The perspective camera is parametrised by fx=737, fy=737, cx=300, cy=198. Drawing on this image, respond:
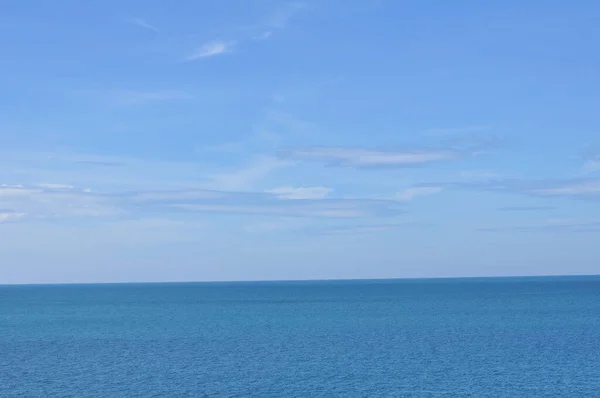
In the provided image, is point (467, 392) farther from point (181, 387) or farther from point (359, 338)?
point (359, 338)

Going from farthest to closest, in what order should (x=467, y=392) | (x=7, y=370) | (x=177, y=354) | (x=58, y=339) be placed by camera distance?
(x=58, y=339), (x=177, y=354), (x=7, y=370), (x=467, y=392)

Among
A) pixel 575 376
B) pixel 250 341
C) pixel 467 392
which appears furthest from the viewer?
pixel 250 341

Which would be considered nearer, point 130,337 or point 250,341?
point 250,341

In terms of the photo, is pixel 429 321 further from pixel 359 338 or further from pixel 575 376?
pixel 575 376

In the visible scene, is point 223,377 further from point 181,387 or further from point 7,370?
point 7,370

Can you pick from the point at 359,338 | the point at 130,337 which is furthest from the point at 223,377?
the point at 130,337

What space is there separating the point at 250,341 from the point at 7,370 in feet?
97.1

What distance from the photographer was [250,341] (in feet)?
281

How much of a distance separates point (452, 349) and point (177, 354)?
27950 millimetres

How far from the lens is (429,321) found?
114 metres

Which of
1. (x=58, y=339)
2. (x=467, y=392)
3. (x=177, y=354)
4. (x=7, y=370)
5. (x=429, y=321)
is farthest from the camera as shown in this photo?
(x=429, y=321)

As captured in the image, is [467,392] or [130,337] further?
[130,337]

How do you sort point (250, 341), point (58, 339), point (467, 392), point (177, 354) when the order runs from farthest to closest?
point (58, 339)
point (250, 341)
point (177, 354)
point (467, 392)

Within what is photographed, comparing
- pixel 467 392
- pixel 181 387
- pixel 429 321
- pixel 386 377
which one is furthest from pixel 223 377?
pixel 429 321
